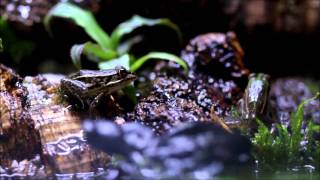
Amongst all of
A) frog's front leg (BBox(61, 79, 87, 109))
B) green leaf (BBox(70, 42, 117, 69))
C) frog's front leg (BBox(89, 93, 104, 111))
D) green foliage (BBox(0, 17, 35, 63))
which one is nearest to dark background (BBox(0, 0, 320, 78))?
green foliage (BBox(0, 17, 35, 63))

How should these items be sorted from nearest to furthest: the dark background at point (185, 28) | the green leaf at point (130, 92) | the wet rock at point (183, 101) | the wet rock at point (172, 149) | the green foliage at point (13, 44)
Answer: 1. the wet rock at point (172, 149)
2. the wet rock at point (183, 101)
3. the green leaf at point (130, 92)
4. the green foliage at point (13, 44)
5. the dark background at point (185, 28)

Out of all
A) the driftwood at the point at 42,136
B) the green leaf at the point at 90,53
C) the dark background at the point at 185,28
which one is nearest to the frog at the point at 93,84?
the driftwood at the point at 42,136

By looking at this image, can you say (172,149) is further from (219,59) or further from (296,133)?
(219,59)

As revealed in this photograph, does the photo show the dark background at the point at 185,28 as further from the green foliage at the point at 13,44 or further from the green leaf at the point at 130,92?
the green leaf at the point at 130,92

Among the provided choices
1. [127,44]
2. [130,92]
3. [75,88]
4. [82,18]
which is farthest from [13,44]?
[75,88]

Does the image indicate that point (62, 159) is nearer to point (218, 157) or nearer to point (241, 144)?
point (218, 157)

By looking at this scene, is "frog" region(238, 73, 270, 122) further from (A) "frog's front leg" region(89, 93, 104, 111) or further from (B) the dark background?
(B) the dark background
